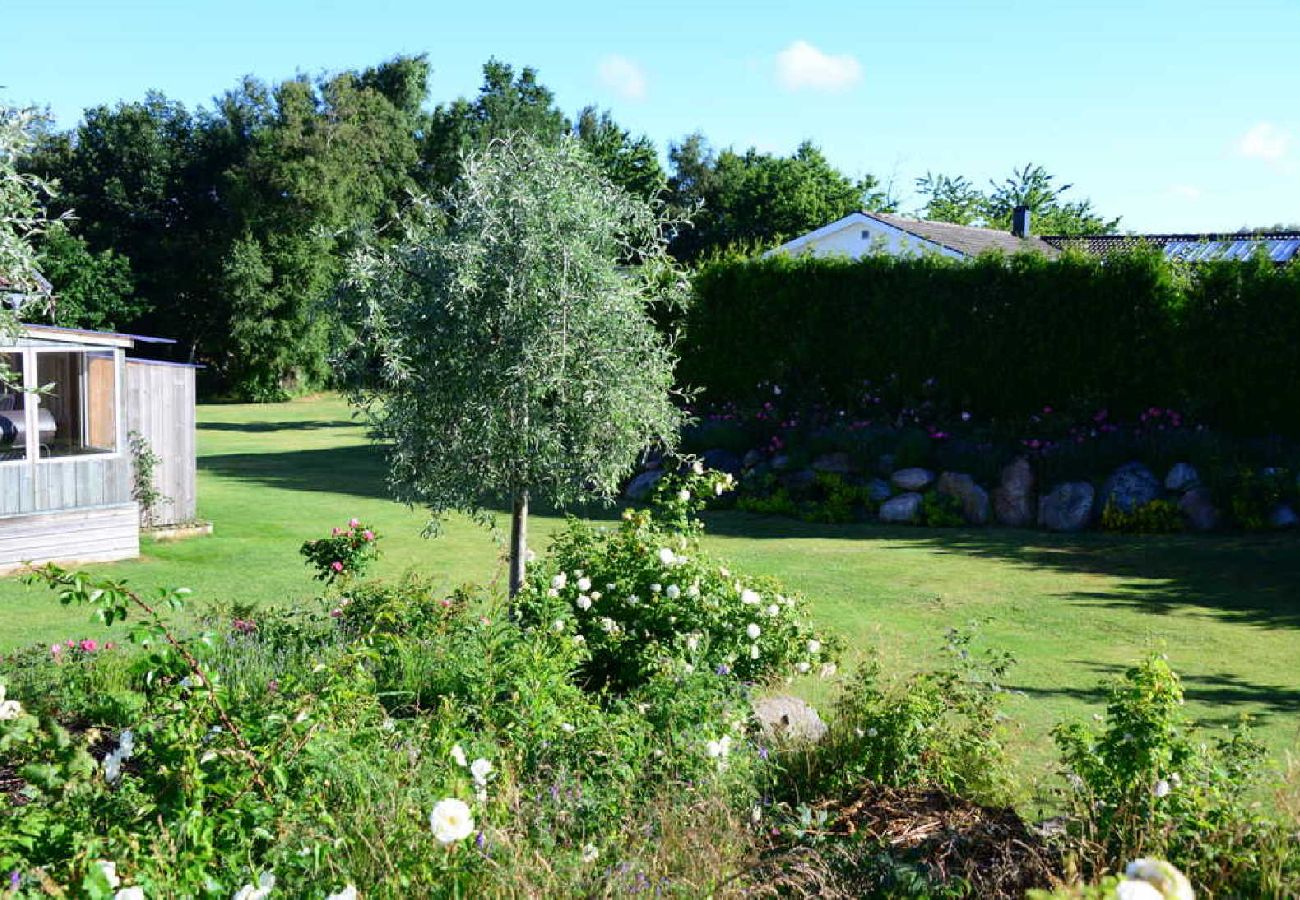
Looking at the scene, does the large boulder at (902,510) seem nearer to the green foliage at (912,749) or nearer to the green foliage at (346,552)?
the green foliage at (346,552)

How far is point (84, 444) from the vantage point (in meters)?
13.9

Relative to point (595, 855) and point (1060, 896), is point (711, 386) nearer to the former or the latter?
point (595, 855)

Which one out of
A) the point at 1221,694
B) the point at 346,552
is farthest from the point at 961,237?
the point at 346,552

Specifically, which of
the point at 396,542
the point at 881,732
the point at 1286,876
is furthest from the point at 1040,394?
the point at 1286,876

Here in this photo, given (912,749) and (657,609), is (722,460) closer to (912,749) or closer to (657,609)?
(657,609)

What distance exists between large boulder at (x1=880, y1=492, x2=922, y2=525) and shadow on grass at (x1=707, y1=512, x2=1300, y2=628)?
22cm

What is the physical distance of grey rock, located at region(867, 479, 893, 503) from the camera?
52.2 ft

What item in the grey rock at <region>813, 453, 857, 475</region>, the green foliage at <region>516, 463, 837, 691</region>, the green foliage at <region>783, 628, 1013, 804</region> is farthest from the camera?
the grey rock at <region>813, 453, 857, 475</region>

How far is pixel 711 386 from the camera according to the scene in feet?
64.5

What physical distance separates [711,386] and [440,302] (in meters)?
11.8

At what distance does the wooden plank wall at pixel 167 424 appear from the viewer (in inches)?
565

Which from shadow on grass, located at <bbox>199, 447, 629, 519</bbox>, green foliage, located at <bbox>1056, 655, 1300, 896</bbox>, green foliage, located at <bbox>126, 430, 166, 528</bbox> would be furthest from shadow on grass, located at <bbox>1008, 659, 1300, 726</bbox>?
green foliage, located at <bbox>126, 430, 166, 528</bbox>

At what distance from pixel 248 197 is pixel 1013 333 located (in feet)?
96.0

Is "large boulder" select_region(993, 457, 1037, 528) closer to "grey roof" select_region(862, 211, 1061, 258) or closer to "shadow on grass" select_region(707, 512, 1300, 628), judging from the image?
"shadow on grass" select_region(707, 512, 1300, 628)
